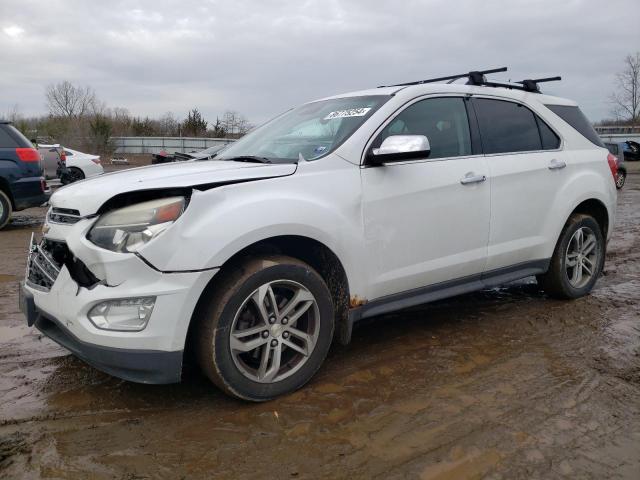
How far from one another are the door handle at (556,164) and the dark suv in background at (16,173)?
8456 millimetres

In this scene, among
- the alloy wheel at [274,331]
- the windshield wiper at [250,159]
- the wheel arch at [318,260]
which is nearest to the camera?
the alloy wheel at [274,331]

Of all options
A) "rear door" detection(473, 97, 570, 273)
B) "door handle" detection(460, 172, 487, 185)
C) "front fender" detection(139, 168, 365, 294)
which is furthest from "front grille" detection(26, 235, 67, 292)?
"rear door" detection(473, 97, 570, 273)

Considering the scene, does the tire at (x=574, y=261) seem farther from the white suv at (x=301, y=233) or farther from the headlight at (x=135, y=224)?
the headlight at (x=135, y=224)

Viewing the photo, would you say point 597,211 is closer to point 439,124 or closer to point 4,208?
point 439,124

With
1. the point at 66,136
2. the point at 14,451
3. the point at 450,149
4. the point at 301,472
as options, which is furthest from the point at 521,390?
the point at 66,136

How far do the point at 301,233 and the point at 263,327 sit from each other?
542 mm

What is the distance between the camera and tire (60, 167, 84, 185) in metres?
15.1

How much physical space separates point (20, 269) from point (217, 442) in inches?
187

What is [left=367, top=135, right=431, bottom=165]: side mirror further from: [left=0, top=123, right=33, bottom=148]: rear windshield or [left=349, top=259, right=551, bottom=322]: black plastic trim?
[left=0, top=123, right=33, bottom=148]: rear windshield

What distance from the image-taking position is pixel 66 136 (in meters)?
37.4

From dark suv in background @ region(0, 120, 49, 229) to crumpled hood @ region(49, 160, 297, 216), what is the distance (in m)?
7.17

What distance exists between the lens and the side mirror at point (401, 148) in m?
3.19

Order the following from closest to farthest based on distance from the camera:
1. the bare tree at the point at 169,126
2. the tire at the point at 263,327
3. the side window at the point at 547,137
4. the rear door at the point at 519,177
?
1. the tire at the point at 263,327
2. the rear door at the point at 519,177
3. the side window at the point at 547,137
4. the bare tree at the point at 169,126

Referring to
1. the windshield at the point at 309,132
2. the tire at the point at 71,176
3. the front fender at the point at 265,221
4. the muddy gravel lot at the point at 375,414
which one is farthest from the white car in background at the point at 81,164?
the front fender at the point at 265,221
